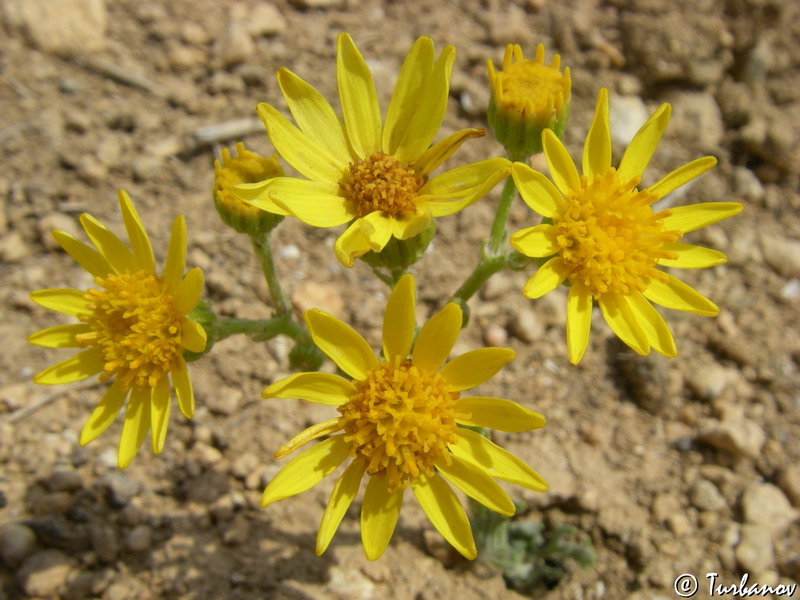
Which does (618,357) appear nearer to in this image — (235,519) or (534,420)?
(534,420)

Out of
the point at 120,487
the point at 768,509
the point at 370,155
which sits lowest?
the point at 120,487

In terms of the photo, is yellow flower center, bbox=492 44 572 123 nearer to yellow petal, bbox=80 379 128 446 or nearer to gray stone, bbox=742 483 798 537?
yellow petal, bbox=80 379 128 446

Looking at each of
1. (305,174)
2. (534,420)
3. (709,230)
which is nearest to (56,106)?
(305,174)

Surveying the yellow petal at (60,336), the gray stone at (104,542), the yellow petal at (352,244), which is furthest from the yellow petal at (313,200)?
the gray stone at (104,542)

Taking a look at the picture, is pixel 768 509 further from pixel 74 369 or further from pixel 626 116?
pixel 74 369

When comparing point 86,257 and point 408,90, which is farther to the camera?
Result: point 86,257

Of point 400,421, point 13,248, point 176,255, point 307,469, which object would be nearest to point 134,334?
point 176,255

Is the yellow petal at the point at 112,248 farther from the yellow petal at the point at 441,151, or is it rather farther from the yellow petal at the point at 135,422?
the yellow petal at the point at 441,151
